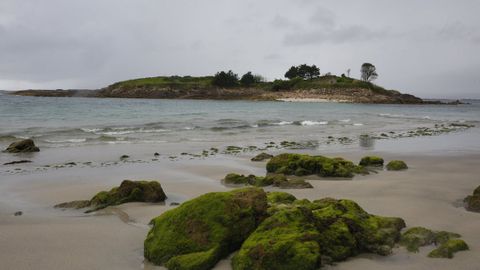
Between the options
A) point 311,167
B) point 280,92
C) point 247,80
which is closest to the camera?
point 311,167

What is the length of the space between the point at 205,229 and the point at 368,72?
143025mm

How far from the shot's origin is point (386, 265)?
19.0ft

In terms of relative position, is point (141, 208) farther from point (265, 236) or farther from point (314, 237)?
point (314, 237)

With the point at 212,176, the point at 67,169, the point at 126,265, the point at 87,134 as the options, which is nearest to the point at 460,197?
the point at 212,176

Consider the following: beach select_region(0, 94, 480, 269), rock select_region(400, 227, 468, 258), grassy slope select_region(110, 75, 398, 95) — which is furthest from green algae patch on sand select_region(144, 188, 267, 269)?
grassy slope select_region(110, 75, 398, 95)

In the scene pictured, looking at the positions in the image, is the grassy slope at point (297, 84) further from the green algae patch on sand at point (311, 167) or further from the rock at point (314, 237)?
the rock at point (314, 237)

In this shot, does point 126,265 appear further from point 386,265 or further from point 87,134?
point 87,134

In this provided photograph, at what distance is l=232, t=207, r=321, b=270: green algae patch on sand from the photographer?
17.6 ft

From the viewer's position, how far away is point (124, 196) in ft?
30.3

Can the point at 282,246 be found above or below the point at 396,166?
above

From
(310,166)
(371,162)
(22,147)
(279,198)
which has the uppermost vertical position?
(279,198)

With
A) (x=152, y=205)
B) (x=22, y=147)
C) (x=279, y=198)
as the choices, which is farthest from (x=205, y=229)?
(x=22, y=147)

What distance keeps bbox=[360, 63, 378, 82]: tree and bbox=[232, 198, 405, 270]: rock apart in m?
141

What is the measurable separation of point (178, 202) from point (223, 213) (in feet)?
11.1
